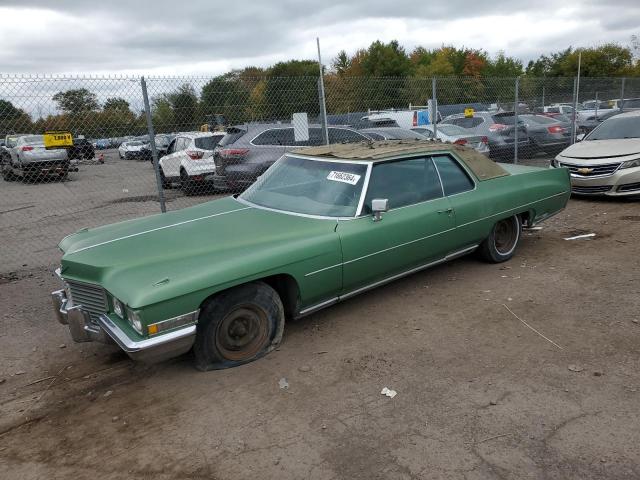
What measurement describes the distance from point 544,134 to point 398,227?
11098mm

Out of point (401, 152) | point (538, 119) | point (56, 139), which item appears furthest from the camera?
point (538, 119)

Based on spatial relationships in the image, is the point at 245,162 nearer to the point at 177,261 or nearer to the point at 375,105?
the point at 375,105

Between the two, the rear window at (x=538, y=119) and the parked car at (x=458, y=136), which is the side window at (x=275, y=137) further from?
the rear window at (x=538, y=119)

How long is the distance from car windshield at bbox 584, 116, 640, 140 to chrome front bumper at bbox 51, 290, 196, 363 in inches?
358

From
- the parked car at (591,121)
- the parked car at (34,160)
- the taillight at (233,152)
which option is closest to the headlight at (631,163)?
the taillight at (233,152)

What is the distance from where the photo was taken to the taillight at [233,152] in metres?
9.88

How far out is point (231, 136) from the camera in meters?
10.2

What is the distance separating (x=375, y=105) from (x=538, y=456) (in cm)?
861

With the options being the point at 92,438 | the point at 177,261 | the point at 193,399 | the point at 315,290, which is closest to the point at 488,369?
the point at 315,290

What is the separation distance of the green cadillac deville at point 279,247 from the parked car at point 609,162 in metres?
3.74

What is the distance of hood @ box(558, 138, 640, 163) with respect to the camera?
27.4ft

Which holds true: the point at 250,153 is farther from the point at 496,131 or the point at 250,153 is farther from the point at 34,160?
the point at 496,131

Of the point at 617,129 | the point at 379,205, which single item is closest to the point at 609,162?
the point at 617,129

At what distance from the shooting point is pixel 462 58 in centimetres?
6297
